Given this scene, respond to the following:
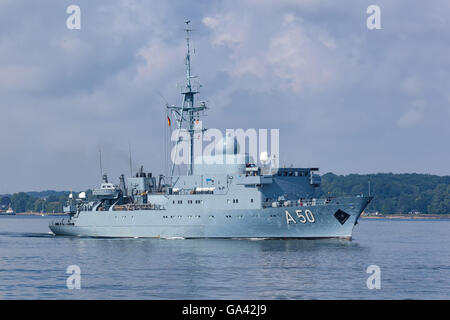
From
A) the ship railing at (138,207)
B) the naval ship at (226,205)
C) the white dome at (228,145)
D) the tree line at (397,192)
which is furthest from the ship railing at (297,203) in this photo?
the tree line at (397,192)

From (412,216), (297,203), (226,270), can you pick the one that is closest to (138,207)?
(297,203)

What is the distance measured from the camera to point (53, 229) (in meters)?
63.7

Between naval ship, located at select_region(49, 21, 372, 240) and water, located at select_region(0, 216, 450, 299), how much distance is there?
1.32 meters

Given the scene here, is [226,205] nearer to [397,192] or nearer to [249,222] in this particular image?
[249,222]

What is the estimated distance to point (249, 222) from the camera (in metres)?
48.6

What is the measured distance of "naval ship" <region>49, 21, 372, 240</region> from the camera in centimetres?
4738

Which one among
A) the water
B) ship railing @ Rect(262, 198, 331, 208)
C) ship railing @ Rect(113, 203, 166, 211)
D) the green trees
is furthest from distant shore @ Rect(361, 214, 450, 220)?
ship railing @ Rect(262, 198, 331, 208)

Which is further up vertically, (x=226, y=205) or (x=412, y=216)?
(x=226, y=205)

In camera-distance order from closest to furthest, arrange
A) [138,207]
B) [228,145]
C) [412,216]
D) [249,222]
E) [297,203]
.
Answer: [297,203] < [249,222] < [228,145] < [138,207] < [412,216]

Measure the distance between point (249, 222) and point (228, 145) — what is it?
23.4 ft

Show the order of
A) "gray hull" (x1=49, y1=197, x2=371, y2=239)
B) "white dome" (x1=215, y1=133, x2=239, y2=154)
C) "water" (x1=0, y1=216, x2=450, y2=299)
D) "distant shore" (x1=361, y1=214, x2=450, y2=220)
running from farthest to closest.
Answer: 1. "distant shore" (x1=361, y1=214, x2=450, y2=220)
2. "white dome" (x1=215, y1=133, x2=239, y2=154)
3. "gray hull" (x1=49, y1=197, x2=371, y2=239)
4. "water" (x1=0, y1=216, x2=450, y2=299)

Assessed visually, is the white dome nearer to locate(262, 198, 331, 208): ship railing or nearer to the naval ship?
the naval ship

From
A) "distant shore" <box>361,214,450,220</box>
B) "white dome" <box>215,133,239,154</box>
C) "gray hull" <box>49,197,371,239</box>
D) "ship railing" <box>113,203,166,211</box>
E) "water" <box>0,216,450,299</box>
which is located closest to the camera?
"water" <box>0,216,450,299</box>
